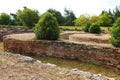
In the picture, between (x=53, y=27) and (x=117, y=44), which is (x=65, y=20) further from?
(x=117, y=44)

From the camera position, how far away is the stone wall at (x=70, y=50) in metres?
9.39

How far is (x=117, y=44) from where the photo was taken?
975 centimetres

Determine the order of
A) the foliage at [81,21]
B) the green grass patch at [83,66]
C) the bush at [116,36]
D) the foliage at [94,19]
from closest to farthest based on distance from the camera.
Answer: the green grass patch at [83,66] < the bush at [116,36] < the foliage at [81,21] < the foliage at [94,19]

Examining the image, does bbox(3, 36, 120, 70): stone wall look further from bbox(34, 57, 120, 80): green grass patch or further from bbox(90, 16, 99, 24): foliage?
bbox(90, 16, 99, 24): foliage

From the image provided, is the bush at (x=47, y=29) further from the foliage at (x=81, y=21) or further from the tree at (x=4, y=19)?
the tree at (x=4, y=19)

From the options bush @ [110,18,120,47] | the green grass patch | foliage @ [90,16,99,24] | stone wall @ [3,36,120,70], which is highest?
foliage @ [90,16,99,24]

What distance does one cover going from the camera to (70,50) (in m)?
11.0

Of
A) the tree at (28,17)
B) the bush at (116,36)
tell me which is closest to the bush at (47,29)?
the bush at (116,36)

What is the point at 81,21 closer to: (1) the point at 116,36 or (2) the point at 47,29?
(2) the point at 47,29

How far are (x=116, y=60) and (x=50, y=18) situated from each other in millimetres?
4749

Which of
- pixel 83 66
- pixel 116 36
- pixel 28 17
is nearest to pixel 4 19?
pixel 28 17

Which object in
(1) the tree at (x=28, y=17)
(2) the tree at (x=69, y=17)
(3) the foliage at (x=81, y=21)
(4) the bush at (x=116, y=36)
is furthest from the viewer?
(2) the tree at (x=69, y=17)

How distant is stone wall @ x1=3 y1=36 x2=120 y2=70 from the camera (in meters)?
9.39

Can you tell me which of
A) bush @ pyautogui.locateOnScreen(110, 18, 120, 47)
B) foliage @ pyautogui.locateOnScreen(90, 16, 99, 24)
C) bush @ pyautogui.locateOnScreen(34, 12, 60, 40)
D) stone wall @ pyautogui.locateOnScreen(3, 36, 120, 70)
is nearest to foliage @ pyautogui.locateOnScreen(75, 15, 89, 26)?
foliage @ pyautogui.locateOnScreen(90, 16, 99, 24)
